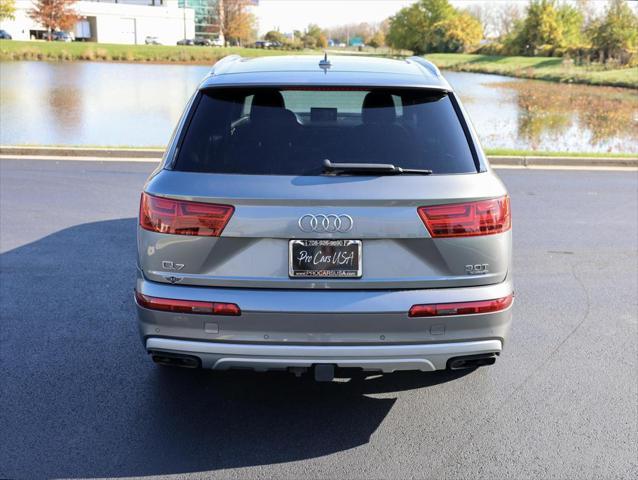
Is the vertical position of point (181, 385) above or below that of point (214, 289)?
below

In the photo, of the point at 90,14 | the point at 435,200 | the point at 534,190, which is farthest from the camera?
the point at 90,14

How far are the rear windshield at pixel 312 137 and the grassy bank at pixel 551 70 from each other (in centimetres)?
4588

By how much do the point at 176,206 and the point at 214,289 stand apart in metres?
0.43

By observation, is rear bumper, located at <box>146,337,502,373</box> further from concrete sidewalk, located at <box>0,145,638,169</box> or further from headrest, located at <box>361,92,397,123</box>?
concrete sidewalk, located at <box>0,145,638,169</box>

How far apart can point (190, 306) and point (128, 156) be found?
986 centimetres

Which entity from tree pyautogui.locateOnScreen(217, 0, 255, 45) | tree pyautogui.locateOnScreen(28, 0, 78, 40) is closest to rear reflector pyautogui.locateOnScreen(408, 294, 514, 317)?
tree pyautogui.locateOnScreen(28, 0, 78, 40)

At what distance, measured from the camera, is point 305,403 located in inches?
154

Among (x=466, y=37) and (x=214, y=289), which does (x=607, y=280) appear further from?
(x=466, y=37)

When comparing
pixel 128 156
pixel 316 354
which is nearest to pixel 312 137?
pixel 316 354

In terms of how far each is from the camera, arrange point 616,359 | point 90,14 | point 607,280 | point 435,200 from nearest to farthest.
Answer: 1. point 435,200
2. point 616,359
3. point 607,280
4. point 90,14

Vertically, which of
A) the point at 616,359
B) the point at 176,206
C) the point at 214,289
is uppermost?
the point at 176,206

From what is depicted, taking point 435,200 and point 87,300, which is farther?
point 87,300

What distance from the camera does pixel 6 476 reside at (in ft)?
10.3

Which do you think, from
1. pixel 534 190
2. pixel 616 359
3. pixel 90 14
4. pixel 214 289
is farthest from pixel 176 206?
pixel 90 14
